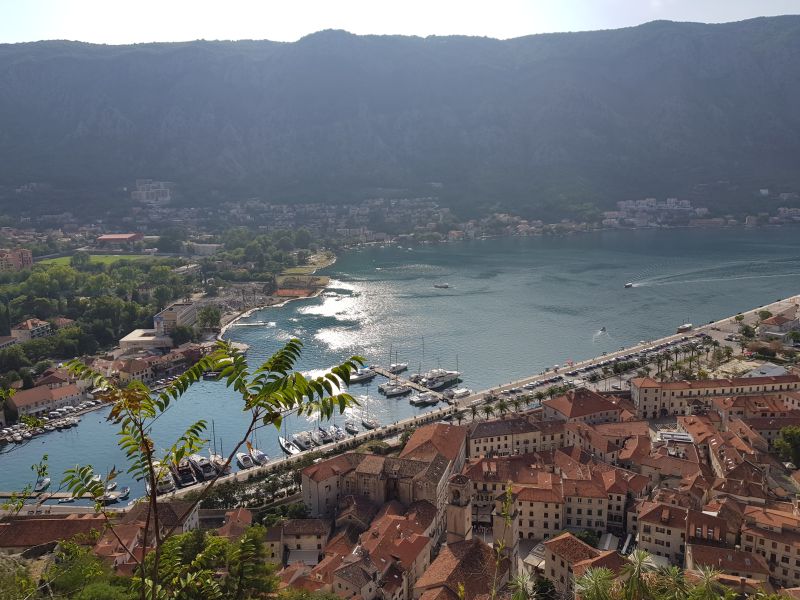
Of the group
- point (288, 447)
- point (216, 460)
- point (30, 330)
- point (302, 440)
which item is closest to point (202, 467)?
point (216, 460)

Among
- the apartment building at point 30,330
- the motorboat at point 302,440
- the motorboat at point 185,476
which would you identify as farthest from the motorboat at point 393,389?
the apartment building at point 30,330

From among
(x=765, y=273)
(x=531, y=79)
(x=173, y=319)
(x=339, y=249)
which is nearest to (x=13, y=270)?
(x=173, y=319)

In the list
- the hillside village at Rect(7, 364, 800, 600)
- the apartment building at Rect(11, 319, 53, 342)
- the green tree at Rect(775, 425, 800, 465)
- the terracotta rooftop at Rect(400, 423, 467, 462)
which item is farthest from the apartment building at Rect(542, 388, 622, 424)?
the apartment building at Rect(11, 319, 53, 342)

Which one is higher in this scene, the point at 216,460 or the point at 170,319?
the point at 170,319

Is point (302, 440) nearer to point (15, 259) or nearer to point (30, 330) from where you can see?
point (30, 330)

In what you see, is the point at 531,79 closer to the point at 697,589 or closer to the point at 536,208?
the point at 536,208

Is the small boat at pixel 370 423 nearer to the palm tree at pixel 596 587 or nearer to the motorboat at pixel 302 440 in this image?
the motorboat at pixel 302 440
